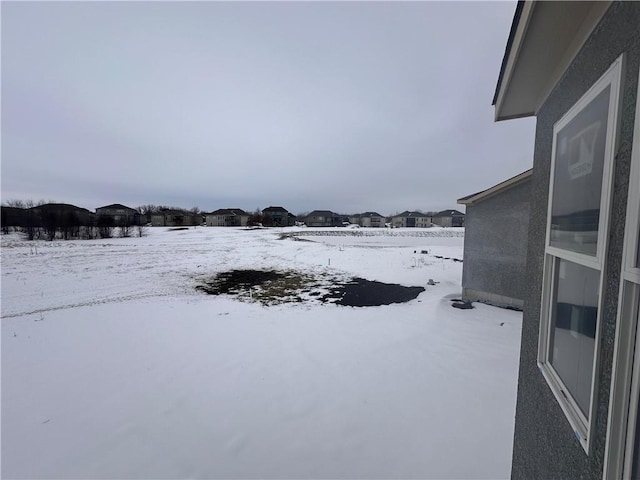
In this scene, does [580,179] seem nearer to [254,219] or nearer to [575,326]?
[575,326]

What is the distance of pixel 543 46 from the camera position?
1.71 meters

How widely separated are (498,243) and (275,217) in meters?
63.0

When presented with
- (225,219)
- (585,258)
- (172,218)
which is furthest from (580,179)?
(172,218)

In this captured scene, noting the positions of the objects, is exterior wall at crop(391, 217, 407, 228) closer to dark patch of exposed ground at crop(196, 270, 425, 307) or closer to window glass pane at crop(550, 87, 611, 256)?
dark patch of exposed ground at crop(196, 270, 425, 307)

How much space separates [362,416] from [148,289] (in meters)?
9.20

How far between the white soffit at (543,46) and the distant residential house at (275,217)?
63554 millimetres

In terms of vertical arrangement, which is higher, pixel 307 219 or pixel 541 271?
pixel 307 219

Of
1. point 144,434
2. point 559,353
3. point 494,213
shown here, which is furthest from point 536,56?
point 494,213

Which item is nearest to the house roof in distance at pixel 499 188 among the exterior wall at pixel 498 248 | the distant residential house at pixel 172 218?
the exterior wall at pixel 498 248

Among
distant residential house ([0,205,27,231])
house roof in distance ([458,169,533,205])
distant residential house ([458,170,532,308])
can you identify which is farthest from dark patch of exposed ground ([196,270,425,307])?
distant residential house ([0,205,27,231])

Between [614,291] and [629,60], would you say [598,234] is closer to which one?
[614,291]

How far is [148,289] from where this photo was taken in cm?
983

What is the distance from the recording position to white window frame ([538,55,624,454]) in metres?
1.10

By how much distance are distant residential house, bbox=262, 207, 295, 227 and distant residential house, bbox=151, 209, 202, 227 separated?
1781 centimetres
